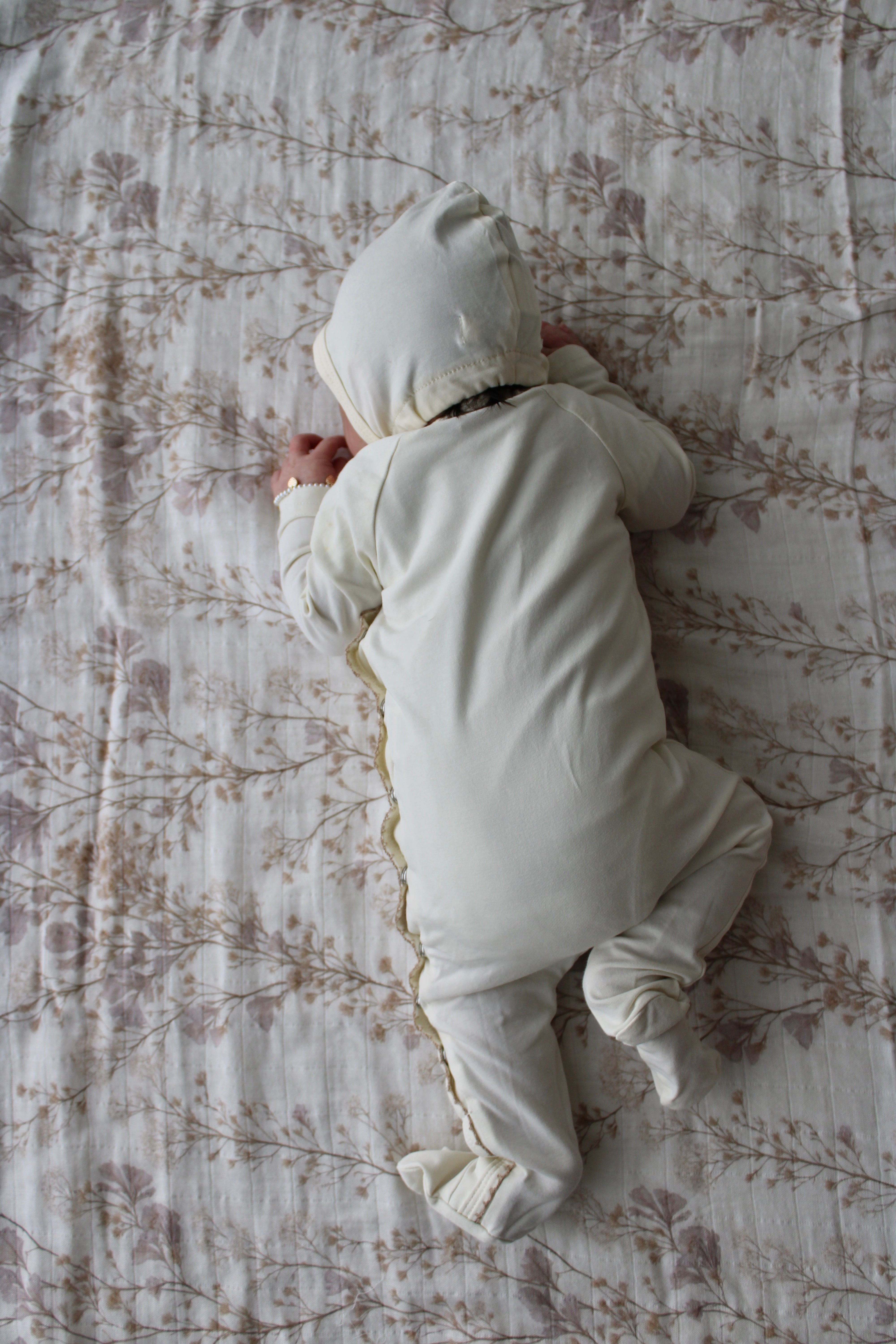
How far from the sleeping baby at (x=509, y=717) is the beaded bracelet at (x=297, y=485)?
9 centimetres

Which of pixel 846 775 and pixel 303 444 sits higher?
pixel 303 444

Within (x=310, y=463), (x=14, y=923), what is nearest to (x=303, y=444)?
(x=310, y=463)

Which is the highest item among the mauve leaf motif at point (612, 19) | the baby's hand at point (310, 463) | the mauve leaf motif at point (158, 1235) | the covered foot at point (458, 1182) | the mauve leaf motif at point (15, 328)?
the mauve leaf motif at point (612, 19)

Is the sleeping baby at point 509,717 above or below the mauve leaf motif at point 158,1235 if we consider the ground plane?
above

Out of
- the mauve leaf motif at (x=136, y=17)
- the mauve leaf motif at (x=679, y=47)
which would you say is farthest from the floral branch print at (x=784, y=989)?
the mauve leaf motif at (x=136, y=17)

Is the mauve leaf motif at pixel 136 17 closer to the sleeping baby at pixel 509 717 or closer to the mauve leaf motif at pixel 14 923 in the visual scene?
the sleeping baby at pixel 509 717

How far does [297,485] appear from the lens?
98cm

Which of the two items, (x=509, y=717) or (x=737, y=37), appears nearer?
(x=509, y=717)

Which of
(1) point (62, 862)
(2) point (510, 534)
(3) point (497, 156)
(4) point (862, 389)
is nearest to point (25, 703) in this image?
(1) point (62, 862)

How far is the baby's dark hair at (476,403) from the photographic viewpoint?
0.84m

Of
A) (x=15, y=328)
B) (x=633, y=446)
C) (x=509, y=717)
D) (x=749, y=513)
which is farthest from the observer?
(x=15, y=328)

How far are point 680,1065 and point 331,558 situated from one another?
1.93 feet

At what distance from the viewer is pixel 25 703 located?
1.02m

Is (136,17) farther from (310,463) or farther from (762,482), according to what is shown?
(762,482)
